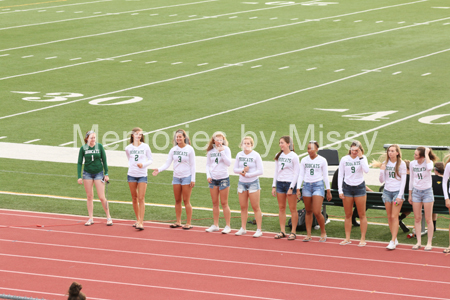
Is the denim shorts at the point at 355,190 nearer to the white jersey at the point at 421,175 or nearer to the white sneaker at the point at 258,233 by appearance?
the white jersey at the point at 421,175

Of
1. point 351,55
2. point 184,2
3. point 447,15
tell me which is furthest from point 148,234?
point 184,2

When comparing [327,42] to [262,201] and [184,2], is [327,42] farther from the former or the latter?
[262,201]

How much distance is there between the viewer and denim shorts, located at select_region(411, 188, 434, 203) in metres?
12.6

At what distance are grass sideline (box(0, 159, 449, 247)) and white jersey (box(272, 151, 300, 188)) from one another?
4.23ft

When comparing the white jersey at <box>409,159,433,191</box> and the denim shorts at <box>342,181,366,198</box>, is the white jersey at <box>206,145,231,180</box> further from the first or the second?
the white jersey at <box>409,159,433,191</box>

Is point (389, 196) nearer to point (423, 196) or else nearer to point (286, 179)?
point (423, 196)

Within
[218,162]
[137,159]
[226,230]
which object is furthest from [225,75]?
[226,230]

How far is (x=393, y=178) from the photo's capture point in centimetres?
1277

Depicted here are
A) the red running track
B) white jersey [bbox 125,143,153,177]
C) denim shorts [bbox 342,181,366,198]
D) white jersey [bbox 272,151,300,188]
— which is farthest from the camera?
white jersey [bbox 125,143,153,177]

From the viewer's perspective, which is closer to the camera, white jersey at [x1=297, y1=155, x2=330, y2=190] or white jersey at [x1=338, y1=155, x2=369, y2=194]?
white jersey at [x1=338, y1=155, x2=369, y2=194]

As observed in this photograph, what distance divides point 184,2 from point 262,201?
132 feet

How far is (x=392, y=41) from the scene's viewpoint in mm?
39875

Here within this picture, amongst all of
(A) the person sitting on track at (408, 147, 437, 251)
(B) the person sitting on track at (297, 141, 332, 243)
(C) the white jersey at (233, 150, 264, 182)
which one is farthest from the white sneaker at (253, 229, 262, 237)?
(A) the person sitting on track at (408, 147, 437, 251)

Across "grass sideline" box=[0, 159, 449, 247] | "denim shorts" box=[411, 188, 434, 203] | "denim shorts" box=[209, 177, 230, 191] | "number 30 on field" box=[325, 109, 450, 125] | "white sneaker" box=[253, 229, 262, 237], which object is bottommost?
"white sneaker" box=[253, 229, 262, 237]
